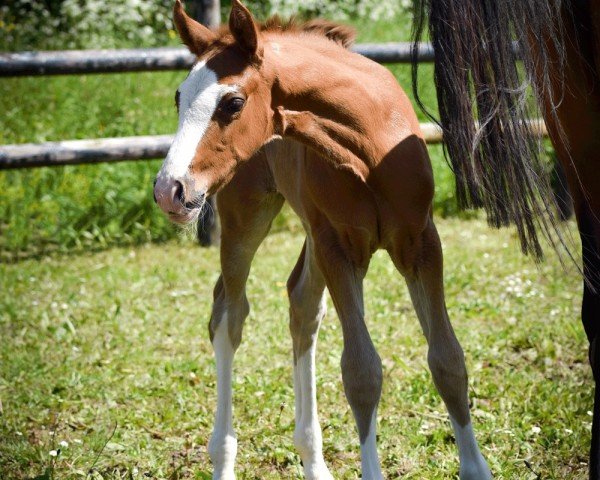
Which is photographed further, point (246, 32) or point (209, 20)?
point (209, 20)

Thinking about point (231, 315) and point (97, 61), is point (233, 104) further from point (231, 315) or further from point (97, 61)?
point (97, 61)

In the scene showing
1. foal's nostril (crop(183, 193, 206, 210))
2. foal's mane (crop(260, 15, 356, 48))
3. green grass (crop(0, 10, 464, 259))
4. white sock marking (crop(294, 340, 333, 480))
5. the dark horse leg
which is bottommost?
green grass (crop(0, 10, 464, 259))

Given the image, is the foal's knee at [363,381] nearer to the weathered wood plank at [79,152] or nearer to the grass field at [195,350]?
the grass field at [195,350]

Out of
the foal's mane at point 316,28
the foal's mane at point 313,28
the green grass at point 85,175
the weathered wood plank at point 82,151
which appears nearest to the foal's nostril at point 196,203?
the foal's mane at point 313,28

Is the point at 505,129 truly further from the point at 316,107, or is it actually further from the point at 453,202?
the point at 453,202

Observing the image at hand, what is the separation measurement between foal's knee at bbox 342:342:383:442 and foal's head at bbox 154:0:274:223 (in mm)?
729

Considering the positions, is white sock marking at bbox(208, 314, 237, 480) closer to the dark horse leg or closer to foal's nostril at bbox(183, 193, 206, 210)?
foal's nostril at bbox(183, 193, 206, 210)

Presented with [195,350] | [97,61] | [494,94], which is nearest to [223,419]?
[195,350]

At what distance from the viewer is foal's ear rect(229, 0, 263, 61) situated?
2609 millimetres

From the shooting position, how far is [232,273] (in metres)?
3.62

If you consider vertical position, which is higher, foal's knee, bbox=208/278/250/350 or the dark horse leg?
the dark horse leg

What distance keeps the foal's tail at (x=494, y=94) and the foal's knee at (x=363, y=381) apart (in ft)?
2.18

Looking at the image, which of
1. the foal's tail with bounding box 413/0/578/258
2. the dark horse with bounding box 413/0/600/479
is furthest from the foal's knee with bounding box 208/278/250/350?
the foal's tail with bounding box 413/0/578/258

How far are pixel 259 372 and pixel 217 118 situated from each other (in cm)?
220
